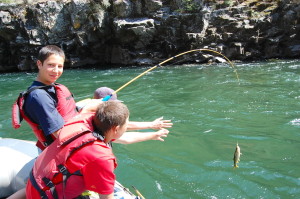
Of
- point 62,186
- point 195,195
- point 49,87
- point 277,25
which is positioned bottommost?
point 195,195

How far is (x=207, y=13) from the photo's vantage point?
61.7 ft

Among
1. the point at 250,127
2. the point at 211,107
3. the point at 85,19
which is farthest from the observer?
the point at 85,19

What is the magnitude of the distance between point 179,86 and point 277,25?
442 inches

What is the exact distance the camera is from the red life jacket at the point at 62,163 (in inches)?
76.4

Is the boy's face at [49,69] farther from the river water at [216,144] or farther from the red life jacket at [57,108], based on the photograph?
the river water at [216,144]

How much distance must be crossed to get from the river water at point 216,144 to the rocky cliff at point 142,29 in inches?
363

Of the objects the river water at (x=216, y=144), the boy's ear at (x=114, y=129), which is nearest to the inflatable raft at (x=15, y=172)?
the boy's ear at (x=114, y=129)

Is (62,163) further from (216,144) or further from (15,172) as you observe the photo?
(216,144)

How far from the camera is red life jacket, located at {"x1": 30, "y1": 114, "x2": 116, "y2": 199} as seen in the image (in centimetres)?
194

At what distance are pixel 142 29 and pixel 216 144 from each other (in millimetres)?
15522

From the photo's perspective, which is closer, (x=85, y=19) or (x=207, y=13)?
(x=207, y=13)

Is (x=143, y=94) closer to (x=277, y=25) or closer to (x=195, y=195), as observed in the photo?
(x=195, y=195)

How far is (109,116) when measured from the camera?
201cm

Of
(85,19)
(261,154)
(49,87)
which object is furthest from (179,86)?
(85,19)
